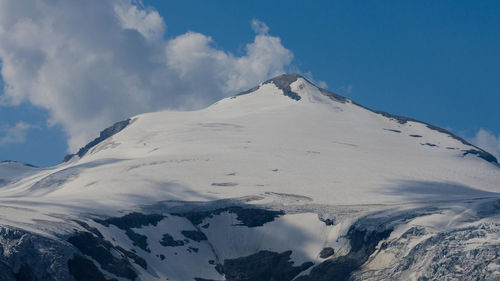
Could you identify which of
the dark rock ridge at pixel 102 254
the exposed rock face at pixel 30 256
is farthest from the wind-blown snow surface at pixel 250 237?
the dark rock ridge at pixel 102 254

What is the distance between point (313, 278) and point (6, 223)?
6467 cm

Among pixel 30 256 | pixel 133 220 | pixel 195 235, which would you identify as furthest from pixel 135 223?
pixel 30 256

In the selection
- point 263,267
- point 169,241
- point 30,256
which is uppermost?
point 169,241

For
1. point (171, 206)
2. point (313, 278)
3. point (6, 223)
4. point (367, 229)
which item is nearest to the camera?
point (6, 223)

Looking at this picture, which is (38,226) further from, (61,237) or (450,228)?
(450,228)

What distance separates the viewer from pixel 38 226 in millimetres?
144625

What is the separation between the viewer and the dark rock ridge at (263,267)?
6216 inches

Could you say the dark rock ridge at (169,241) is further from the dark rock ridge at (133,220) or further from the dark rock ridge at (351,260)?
the dark rock ridge at (351,260)

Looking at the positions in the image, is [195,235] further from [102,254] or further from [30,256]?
[30,256]

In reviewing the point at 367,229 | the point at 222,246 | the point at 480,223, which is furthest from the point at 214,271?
the point at 480,223

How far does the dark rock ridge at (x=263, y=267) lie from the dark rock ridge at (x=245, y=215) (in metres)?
15.2

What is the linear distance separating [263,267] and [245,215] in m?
24.8

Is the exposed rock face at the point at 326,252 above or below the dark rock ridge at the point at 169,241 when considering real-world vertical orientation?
below

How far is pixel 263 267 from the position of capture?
162500 millimetres
